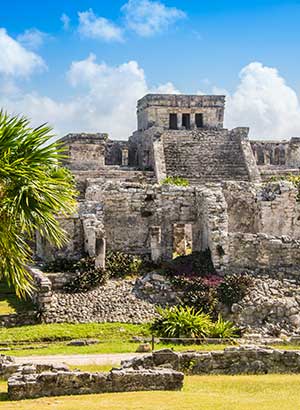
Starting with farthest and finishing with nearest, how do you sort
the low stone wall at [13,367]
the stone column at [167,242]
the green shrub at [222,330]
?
the stone column at [167,242], the green shrub at [222,330], the low stone wall at [13,367]

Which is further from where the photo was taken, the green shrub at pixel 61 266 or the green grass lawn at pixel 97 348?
the green shrub at pixel 61 266

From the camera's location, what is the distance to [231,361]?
53.4 feet

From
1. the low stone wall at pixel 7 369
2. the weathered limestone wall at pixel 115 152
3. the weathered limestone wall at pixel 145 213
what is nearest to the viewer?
the low stone wall at pixel 7 369

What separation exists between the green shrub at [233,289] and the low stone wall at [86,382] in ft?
28.3

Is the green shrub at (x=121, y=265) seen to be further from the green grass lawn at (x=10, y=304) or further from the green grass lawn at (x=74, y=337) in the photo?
the green grass lawn at (x=74, y=337)

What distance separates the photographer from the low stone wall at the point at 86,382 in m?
13.3

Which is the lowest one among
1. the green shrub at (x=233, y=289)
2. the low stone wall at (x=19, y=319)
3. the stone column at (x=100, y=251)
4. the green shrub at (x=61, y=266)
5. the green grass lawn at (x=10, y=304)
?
the low stone wall at (x=19, y=319)

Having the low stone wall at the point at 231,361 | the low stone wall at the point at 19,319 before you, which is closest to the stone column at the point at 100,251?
the low stone wall at the point at 19,319

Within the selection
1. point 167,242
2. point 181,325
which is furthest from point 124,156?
point 181,325

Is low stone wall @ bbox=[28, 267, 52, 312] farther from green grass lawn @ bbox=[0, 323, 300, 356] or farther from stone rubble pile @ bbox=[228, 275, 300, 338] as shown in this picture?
A: stone rubble pile @ bbox=[228, 275, 300, 338]

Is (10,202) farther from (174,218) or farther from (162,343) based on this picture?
(174,218)

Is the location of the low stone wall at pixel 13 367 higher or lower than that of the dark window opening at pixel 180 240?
lower

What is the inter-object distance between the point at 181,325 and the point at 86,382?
20.8 ft

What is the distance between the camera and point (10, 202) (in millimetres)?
12500
